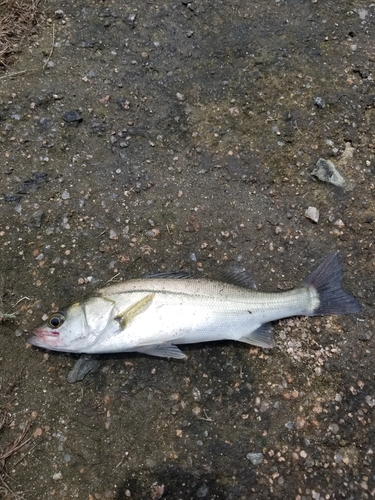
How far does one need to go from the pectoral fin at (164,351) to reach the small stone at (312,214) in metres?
1.67

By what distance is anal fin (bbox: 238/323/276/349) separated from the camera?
130 inches

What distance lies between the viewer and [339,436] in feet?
10.6

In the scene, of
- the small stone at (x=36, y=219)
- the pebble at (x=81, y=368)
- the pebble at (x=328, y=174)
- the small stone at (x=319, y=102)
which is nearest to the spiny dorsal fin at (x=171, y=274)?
the pebble at (x=81, y=368)

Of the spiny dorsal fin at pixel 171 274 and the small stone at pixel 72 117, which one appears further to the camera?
the small stone at pixel 72 117

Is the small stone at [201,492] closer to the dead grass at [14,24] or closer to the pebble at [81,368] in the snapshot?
the pebble at [81,368]

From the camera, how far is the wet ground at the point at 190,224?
10.4ft

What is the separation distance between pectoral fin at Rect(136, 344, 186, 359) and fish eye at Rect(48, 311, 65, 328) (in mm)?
624

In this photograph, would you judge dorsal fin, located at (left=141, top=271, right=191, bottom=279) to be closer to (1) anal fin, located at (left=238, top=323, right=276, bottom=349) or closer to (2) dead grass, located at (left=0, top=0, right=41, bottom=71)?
(1) anal fin, located at (left=238, top=323, right=276, bottom=349)

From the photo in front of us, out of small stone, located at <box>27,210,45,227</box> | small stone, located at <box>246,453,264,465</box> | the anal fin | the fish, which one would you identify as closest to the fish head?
the fish

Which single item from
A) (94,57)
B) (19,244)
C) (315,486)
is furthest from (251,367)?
(94,57)

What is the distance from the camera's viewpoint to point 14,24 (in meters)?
4.04

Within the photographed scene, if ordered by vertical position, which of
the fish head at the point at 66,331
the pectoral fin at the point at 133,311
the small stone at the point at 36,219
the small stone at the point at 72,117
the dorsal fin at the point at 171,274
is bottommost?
the dorsal fin at the point at 171,274

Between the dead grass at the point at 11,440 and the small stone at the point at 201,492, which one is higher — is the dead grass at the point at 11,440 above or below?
above

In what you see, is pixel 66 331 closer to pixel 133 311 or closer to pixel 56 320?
pixel 56 320
